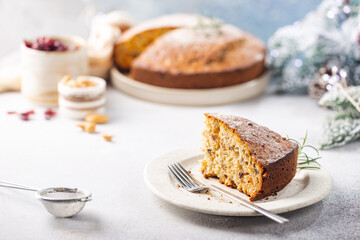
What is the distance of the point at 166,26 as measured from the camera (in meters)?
3.81

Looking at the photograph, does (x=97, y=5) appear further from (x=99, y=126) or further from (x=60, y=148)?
(x=60, y=148)

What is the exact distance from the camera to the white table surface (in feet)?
6.40

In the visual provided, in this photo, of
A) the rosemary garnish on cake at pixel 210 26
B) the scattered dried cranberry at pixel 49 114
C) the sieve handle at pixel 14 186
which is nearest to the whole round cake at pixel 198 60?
the rosemary garnish on cake at pixel 210 26

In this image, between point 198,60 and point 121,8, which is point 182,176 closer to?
point 198,60

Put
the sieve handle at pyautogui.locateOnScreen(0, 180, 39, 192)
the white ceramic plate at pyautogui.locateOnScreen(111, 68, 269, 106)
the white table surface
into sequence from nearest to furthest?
the white table surface < the sieve handle at pyautogui.locateOnScreen(0, 180, 39, 192) < the white ceramic plate at pyautogui.locateOnScreen(111, 68, 269, 106)

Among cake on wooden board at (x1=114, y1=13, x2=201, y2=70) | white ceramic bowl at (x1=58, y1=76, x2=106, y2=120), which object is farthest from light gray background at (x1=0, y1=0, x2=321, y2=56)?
white ceramic bowl at (x1=58, y1=76, x2=106, y2=120)

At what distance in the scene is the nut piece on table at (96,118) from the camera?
3076 millimetres

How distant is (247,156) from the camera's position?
80.9 inches

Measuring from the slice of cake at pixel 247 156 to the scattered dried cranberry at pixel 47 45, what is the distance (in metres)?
1.52

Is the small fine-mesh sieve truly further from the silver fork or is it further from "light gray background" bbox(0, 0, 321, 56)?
"light gray background" bbox(0, 0, 321, 56)

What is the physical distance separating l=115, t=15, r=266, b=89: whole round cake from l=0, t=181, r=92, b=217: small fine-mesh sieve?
1584 millimetres

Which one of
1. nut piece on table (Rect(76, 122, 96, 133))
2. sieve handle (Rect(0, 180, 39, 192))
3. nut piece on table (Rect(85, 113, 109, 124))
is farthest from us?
nut piece on table (Rect(85, 113, 109, 124))

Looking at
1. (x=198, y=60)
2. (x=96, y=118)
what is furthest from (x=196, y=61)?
(x=96, y=118)

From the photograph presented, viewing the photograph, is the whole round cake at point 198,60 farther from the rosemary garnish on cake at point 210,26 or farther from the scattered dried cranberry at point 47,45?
the scattered dried cranberry at point 47,45
